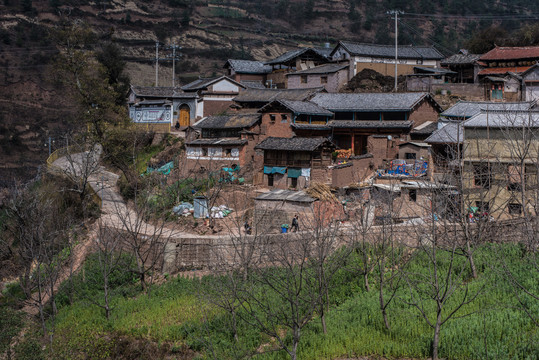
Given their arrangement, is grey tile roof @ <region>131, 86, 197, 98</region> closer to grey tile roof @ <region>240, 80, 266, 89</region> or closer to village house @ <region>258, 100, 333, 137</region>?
grey tile roof @ <region>240, 80, 266, 89</region>

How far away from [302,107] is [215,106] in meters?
10.1

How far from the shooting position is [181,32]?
265ft

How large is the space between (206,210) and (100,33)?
54957 millimetres

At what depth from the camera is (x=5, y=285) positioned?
23578 millimetres

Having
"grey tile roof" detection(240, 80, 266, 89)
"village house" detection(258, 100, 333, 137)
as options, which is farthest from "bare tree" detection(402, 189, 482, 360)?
"grey tile roof" detection(240, 80, 266, 89)

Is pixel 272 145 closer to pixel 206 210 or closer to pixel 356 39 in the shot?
pixel 206 210

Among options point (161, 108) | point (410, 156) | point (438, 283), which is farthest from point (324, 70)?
point (438, 283)

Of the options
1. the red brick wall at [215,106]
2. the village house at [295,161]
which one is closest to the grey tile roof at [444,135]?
the village house at [295,161]

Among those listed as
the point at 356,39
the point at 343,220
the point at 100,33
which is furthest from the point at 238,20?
the point at 343,220

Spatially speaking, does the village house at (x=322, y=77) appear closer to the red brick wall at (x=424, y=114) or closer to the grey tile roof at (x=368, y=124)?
the grey tile roof at (x=368, y=124)

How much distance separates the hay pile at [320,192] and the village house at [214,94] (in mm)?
16292

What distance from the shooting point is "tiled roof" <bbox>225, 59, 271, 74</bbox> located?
1828 inches

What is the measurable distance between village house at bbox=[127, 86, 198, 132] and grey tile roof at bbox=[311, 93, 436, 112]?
9.64m

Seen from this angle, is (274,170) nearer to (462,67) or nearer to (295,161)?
(295,161)
